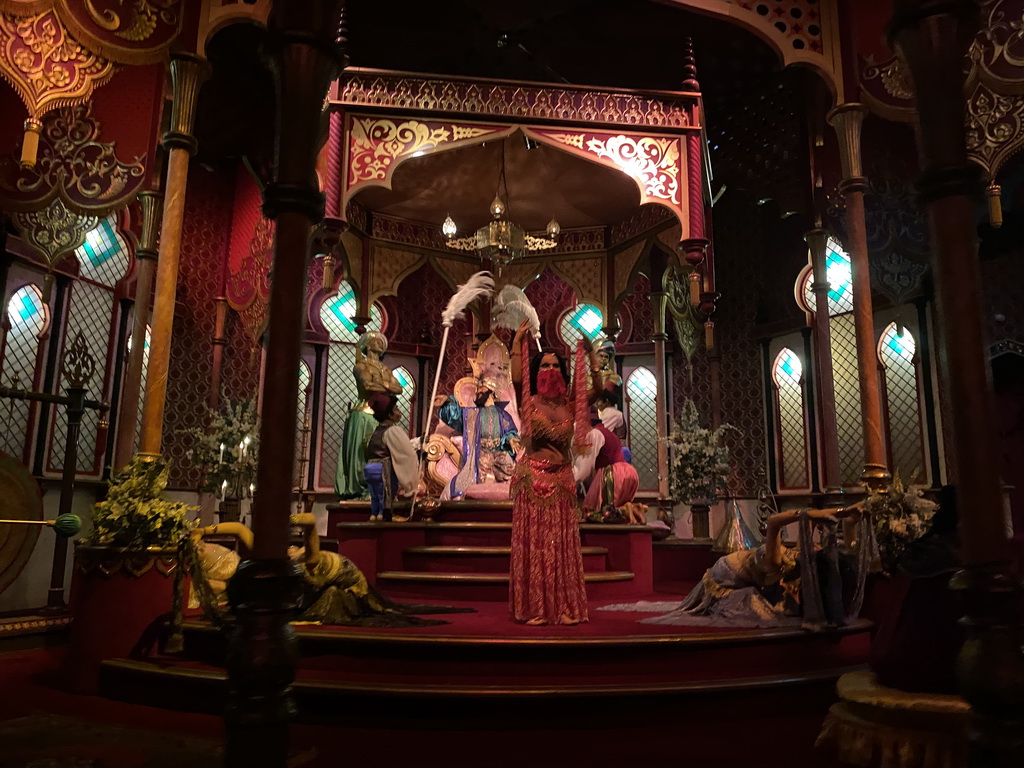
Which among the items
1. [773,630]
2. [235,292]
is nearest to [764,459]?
[773,630]

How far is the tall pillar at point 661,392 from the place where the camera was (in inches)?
413

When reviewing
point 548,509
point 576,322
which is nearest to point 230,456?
point 548,509

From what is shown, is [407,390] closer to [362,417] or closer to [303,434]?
[303,434]

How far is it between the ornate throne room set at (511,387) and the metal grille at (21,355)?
57 millimetres

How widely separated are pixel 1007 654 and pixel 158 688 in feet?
13.8

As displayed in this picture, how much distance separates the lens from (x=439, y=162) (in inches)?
341

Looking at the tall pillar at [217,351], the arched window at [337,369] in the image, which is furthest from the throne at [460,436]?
the tall pillar at [217,351]

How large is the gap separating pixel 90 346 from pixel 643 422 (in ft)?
31.5

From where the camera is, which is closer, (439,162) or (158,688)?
(158,688)

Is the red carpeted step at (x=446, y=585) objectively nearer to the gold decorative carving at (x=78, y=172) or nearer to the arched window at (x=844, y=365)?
the gold decorative carving at (x=78, y=172)

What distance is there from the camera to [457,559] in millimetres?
6363

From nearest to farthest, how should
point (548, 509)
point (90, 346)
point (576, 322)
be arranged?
point (548, 509) → point (90, 346) → point (576, 322)

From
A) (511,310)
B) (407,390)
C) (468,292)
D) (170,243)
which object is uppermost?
(468,292)

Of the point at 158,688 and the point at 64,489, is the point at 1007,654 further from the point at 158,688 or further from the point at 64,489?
the point at 64,489
